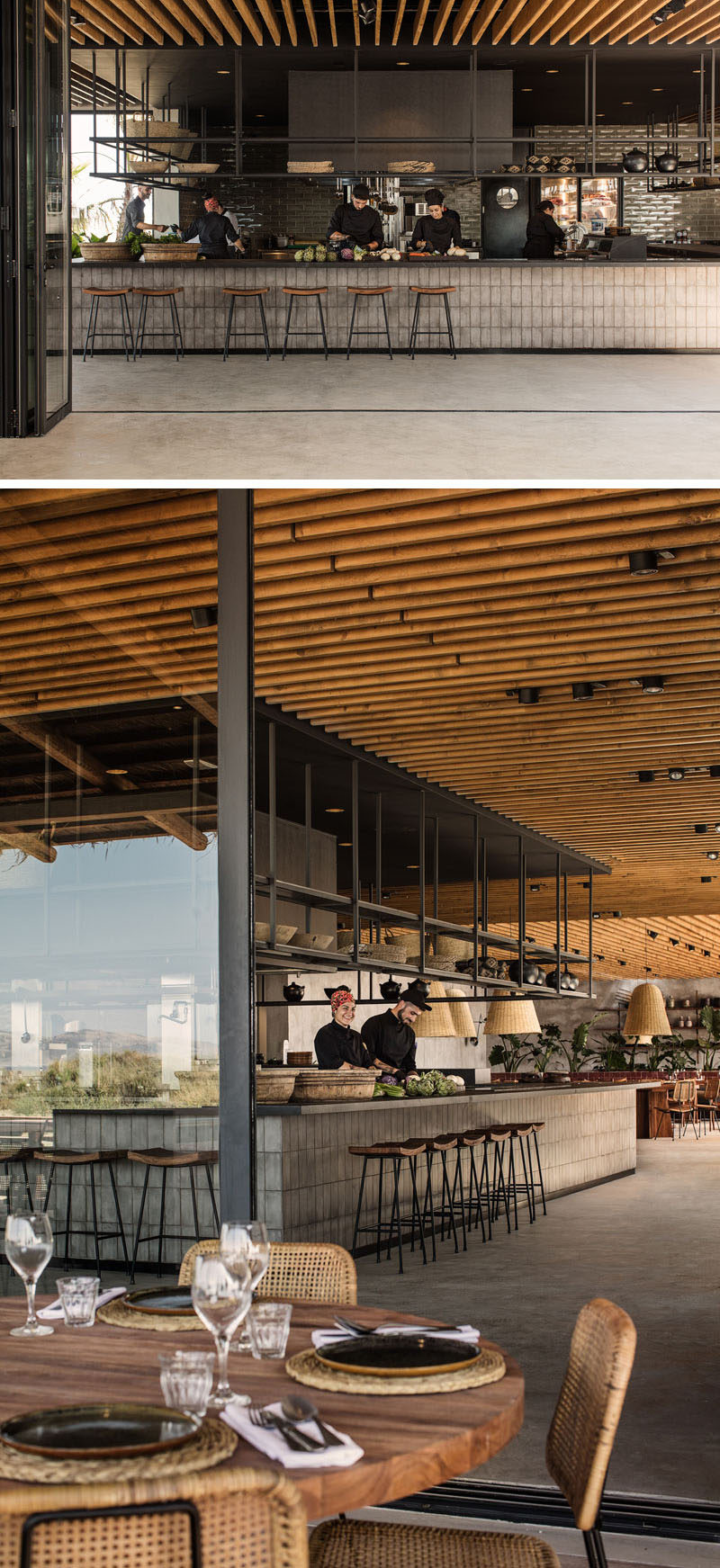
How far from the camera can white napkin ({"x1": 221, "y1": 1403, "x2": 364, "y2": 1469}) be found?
1883 millimetres

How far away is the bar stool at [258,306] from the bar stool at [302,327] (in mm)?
159

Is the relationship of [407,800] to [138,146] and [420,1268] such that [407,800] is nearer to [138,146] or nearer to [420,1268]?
[420,1268]

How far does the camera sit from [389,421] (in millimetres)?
7984

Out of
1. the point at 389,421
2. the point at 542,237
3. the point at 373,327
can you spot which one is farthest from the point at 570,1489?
the point at 542,237

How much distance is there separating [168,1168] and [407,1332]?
189cm

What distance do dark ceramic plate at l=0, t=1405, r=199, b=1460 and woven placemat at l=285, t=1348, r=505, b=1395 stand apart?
0.84 ft

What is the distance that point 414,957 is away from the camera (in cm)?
1195

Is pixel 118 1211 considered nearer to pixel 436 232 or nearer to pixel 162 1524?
pixel 162 1524

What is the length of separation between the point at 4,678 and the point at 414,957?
7775 mm

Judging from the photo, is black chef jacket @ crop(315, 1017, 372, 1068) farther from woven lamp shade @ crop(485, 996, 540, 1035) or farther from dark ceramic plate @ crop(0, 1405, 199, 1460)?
dark ceramic plate @ crop(0, 1405, 199, 1460)

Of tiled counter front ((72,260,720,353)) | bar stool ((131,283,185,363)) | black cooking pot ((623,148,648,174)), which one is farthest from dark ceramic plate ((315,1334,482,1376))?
black cooking pot ((623,148,648,174))

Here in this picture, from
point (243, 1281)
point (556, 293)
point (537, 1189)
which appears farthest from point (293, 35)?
point (243, 1281)

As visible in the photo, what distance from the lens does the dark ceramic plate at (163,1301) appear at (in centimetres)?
272

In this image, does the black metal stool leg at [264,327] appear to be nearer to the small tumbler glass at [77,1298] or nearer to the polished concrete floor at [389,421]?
the polished concrete floor at [389,421]
